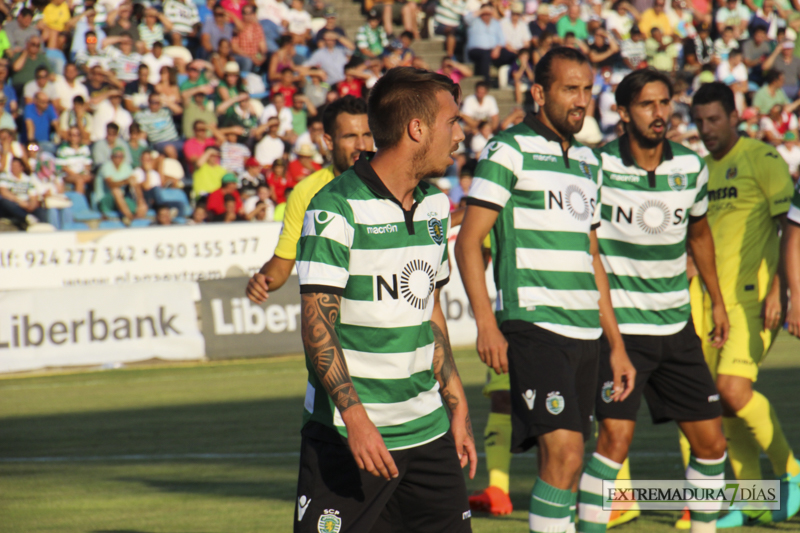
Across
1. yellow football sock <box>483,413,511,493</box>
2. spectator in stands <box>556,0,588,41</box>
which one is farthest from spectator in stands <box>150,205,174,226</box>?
yellow football sock <box>483,413,511,493</box>

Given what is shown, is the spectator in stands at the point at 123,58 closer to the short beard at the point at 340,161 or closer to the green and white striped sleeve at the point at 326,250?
the short beard at the point at 340,161

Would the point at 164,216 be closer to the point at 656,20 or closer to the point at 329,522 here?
the point at 656,20

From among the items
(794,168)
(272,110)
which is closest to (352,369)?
(272,110)

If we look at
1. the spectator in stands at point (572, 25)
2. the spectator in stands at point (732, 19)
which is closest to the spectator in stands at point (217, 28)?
the spectator in stands at point (572, 25)

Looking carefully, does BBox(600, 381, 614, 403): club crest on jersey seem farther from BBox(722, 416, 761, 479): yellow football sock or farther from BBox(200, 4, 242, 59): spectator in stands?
BBox(200, 4, 242, 59): spectator in stands

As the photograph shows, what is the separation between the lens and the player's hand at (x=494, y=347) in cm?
462

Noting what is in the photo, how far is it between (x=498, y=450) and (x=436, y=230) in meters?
3.40

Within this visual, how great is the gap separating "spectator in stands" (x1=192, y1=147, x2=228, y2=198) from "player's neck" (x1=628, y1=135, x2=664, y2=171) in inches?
526

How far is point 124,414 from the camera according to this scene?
11.2 m

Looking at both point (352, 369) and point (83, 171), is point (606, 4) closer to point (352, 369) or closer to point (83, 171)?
point (83, 171)

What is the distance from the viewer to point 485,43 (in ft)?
79.4

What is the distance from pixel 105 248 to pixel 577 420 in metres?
12.4

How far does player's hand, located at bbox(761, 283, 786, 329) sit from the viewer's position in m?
6.18

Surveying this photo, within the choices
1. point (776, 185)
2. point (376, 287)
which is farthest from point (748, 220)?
point (376, 287)
